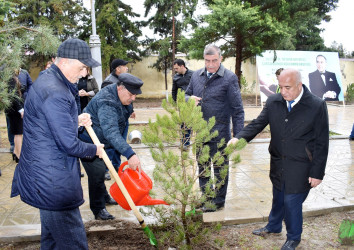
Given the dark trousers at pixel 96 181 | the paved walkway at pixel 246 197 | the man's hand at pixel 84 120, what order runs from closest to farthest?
the man's hand at pixel 84 120
the dark trousers at pixel 96 181
the paved walkway at pixel 246 197

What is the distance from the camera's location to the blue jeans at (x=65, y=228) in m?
2.41

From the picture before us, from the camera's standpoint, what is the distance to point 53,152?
90.8 inches

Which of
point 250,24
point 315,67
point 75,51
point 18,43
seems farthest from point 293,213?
point 315,67

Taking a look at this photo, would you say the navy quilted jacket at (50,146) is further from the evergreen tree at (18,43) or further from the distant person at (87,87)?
the distant person at (87,87)

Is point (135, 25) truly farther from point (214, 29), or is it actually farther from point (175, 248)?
point (175, 248)

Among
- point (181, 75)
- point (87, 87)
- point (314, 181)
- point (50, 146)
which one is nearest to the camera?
point (50, 146)

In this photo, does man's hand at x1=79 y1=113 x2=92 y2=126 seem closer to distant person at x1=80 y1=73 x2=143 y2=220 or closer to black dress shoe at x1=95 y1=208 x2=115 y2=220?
distant person at x1=80 y1=73 x2=143 y2=220

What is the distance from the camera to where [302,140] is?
317 centimetres

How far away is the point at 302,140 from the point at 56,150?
2152 mm

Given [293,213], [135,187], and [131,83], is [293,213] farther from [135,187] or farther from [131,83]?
[131,83]

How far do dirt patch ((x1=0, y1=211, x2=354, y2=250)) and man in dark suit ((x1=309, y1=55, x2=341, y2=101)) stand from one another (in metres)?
11.6

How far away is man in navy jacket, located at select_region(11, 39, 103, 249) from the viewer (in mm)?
2262

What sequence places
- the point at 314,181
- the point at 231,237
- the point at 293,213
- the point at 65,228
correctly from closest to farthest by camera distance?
the point at 65,228 → the point at 314,181 → the point at 293,213 → the point at 231,237

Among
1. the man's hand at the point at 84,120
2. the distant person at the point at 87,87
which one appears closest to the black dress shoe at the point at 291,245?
the man's hand at the point at 84,120
